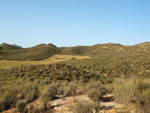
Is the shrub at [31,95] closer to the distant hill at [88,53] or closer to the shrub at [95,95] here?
the shrub at [95,95]

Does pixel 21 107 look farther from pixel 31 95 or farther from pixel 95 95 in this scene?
pixel 95 95

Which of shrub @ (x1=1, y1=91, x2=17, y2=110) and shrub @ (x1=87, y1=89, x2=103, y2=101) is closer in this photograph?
shrub @ (x1=1, y1=91, x2=17, y2=110)

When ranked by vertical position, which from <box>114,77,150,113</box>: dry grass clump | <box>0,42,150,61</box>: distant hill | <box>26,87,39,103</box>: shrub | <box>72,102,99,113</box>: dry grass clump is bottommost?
<box>26,87,39,103</box>: shrub

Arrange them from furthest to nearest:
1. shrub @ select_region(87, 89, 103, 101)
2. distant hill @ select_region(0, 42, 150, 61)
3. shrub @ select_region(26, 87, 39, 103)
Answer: distant hill @ select_region(0, 42, 150, 61), shrub @ select_region(26, 87, 39, 103), shrub @ select_region(87, 89, 103, 101)

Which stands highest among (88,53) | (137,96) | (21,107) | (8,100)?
(88,53)

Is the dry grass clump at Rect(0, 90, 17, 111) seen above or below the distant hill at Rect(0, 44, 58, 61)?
below

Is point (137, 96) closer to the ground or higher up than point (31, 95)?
higher up

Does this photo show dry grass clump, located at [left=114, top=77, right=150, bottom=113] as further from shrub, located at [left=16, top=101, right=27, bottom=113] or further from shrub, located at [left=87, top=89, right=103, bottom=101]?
shrub, located at [left=16, top=101, right=27, bottom=113]

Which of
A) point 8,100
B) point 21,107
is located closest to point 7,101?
point 8,100

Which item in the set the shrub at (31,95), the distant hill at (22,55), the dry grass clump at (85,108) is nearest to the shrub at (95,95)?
the dry grass clump at (85,108)

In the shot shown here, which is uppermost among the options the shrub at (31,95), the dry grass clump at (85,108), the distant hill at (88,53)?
the distant hill at (88,53)

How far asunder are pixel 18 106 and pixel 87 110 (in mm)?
3199

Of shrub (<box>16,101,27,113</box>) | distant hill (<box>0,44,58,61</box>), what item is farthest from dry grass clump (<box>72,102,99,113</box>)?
distant hill (<box>0,44,58,61</box>)

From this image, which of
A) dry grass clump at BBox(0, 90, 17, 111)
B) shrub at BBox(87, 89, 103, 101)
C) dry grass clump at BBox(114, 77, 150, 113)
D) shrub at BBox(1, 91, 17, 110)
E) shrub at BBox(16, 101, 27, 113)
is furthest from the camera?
shrub at BBox(87, 89, 103, 101)
